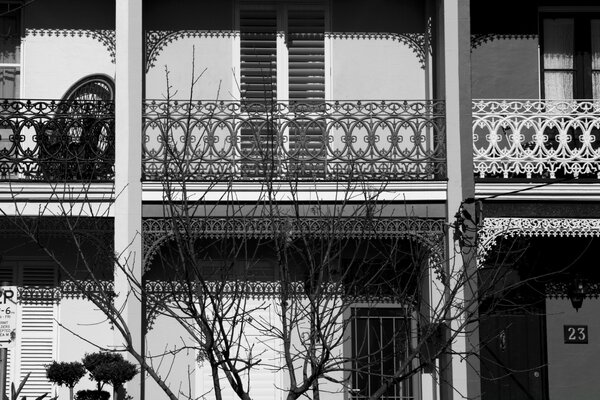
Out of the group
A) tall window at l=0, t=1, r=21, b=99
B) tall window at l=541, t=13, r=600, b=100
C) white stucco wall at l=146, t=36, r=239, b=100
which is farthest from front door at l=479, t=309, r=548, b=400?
tall window at l=0, t=1, r=21, b=99

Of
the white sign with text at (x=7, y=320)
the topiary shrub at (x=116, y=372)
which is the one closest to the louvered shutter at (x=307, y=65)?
the topiary shrub at (x=116, y=372)

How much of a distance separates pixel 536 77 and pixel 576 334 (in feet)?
13.0

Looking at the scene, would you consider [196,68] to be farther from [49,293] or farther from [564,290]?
[564,290]

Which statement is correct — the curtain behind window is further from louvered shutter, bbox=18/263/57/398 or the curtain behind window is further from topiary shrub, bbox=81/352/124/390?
louvered shutter, bbox=18/263/57/398

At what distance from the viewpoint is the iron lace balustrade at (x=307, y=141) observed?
52.9 ft

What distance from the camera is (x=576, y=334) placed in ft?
57.4

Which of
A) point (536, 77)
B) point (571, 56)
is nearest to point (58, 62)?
point (536, 77)

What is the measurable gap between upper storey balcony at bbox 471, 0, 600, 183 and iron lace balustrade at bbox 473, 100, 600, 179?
20 millimetres

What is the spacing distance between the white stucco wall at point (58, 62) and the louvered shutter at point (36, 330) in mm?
2695

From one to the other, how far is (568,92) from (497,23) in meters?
1.52

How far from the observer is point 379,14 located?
17844 mm

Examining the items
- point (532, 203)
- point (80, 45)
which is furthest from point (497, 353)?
point (80, 45)

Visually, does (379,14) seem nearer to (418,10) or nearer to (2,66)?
(418,10)

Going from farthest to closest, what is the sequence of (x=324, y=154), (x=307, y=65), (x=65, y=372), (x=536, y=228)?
(x=307, y=65) < (x=324, y=154) < (x=536, y=228) < (x=65, y=372)
